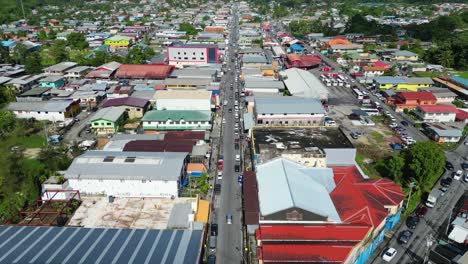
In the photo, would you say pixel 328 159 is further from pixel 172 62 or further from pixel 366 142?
pixel 172 62

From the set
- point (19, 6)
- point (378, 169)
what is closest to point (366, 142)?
point (378, 169)

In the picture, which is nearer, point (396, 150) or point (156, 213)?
point (156, 213)

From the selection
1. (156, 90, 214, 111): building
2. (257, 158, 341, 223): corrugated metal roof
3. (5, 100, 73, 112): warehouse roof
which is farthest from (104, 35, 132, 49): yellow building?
(257, 158, 341, 223): corrugated metal roof

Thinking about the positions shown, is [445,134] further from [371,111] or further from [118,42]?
[118,42]

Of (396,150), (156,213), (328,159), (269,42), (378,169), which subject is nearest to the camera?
(156,213)

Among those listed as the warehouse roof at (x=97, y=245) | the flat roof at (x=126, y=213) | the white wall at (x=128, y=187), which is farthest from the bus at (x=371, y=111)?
the warehouse roof at (x=97, y=245)

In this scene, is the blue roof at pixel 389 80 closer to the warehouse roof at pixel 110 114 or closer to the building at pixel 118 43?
the warehouse roof at pixel 110 114

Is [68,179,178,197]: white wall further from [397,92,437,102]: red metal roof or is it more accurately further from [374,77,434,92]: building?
[374,77,434,92]: building
